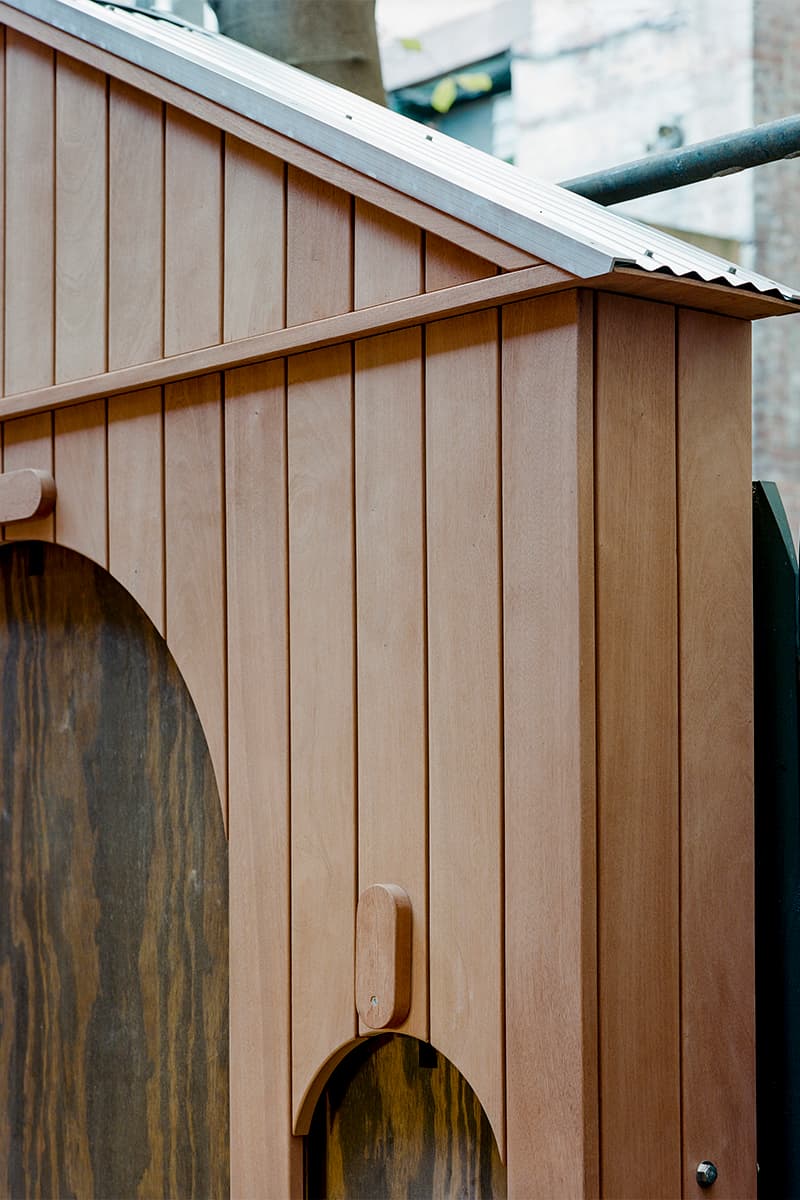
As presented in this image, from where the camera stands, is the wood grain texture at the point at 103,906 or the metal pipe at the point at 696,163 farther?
the wood grain texture at the point at 103,906

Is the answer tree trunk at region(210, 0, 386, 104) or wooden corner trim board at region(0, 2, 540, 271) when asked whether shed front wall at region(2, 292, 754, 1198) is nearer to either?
wooden corner trim board at region(0, 2, 540, 271)

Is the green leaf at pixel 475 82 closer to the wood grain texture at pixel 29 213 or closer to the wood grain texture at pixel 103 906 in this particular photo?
the wood grain texture at pixel 29 213

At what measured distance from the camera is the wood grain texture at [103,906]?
2.31 m

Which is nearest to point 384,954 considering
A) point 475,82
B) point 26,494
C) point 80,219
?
point 26,494

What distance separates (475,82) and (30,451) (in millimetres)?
5310

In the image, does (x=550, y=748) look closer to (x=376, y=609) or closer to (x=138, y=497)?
(x=376, y=609)

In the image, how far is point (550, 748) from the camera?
67.7 inches

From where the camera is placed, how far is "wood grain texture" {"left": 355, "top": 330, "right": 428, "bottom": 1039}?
74.2 inches

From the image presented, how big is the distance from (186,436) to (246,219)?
13.1 inches

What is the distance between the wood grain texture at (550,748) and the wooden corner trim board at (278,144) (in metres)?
0.09

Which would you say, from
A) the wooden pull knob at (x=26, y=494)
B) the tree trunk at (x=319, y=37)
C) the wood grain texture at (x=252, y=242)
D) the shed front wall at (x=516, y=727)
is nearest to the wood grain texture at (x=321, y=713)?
the shed front wall at (x=516, y=727)

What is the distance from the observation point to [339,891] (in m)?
1.99

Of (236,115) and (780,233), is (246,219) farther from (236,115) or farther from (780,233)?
(780,233)

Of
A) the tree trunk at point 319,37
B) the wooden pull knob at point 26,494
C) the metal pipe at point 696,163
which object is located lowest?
the wooden pull knob at point 26,494
